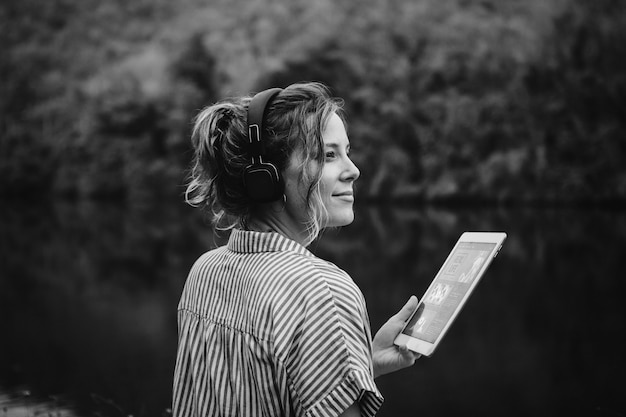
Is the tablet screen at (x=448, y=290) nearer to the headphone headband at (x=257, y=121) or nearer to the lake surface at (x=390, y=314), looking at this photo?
the headphone headband at (x=257, y=121)

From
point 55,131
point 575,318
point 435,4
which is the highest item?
point 435,4

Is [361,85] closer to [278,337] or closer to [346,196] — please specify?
[346,196]

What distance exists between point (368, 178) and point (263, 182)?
23693mm

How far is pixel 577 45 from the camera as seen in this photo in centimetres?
2231

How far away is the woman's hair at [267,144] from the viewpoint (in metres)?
1.17

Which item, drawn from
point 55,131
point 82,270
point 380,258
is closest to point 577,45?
point 380,258

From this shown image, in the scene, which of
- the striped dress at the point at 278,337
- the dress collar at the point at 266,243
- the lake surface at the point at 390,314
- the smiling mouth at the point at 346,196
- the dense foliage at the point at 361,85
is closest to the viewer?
the striped dress at the point at 278,337

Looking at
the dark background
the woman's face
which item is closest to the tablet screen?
the woman's face

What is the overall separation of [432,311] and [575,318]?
24.1ft

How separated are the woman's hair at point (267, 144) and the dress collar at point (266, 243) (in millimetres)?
85

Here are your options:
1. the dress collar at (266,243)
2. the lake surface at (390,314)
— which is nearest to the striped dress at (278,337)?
the dress collar at (266,243)

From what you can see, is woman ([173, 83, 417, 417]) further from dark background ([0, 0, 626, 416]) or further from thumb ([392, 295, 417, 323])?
dark background ([0, 0, 626, 416])

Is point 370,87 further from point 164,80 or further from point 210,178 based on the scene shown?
point 210,178

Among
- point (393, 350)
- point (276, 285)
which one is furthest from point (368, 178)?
point (276, 285)
